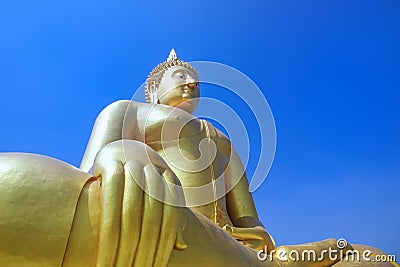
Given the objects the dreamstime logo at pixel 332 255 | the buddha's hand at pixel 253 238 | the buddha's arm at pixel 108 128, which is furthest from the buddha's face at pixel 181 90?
the dreamstime logo at pixel 332 255

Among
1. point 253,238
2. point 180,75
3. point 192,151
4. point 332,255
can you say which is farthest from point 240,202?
point 180,75

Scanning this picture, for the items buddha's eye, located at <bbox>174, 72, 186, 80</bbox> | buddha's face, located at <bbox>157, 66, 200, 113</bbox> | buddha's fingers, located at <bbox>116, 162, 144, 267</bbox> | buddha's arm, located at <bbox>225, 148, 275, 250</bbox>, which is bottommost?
buddha's fingers, located at <bbox>116, 162, 144, 267</bbox>

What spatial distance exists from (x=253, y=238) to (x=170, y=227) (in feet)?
4.64

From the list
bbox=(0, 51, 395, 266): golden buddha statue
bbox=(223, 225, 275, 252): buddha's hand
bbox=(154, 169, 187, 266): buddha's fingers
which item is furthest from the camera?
bbox=(223, 225, 275, 252): buddha's hand

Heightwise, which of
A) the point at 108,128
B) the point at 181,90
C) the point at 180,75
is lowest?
the point at 108,128

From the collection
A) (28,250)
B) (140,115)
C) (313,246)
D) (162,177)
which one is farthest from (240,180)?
(28,250)

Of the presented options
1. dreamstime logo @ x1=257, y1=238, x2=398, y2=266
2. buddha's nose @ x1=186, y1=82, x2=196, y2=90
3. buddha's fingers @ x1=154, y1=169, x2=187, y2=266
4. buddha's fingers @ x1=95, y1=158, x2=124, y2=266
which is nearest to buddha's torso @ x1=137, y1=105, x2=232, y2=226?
buddha's nose @ x1=186, y1=82, x2=196, y2=90

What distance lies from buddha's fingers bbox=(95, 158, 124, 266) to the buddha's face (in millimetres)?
2386

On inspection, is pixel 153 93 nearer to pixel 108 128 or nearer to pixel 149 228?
pixel 108 128

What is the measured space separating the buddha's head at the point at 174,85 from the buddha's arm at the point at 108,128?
22.5 inches

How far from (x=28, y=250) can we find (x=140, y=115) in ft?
7.05

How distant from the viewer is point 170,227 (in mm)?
1801

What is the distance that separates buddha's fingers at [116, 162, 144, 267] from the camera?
1.71 meters

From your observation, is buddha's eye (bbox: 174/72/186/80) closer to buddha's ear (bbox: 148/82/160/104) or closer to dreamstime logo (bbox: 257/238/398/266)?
buddha's ear (bbox: 148/82/160/104)
